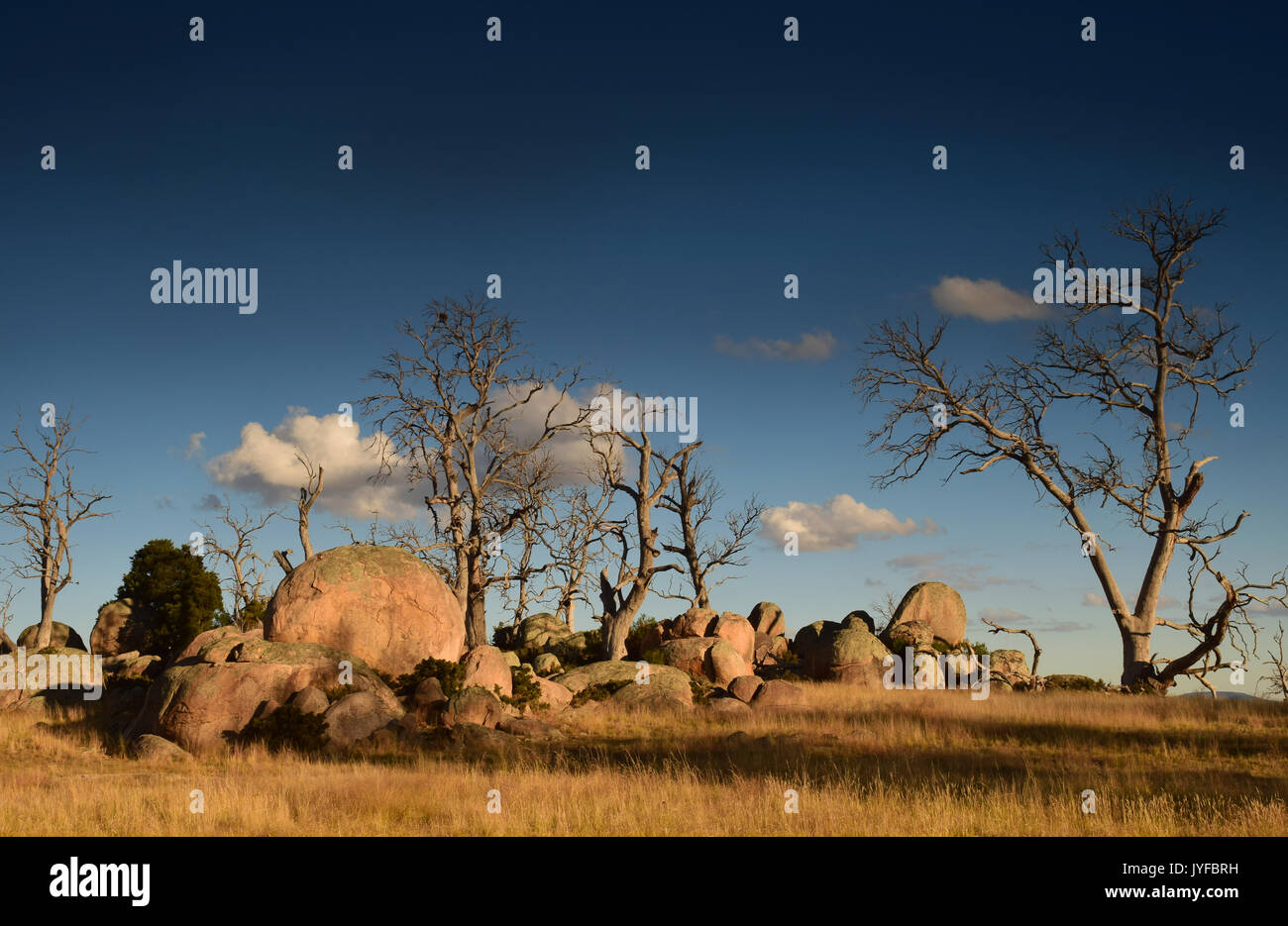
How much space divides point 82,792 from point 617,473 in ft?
75.9

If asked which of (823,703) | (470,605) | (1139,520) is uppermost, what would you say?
(1139,520)

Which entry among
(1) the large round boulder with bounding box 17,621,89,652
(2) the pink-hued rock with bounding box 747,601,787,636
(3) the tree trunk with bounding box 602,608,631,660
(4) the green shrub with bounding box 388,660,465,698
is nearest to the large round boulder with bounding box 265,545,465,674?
(4) the green shrub with bounding box 388,660,465,698

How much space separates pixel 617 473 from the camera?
35.8 metres

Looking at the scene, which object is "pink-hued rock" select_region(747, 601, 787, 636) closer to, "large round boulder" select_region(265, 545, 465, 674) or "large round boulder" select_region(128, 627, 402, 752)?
"large round boulder" select_region(265, 545, 465, 674)

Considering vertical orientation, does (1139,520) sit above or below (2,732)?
above

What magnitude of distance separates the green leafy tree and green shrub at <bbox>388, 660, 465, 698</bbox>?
69.7ft

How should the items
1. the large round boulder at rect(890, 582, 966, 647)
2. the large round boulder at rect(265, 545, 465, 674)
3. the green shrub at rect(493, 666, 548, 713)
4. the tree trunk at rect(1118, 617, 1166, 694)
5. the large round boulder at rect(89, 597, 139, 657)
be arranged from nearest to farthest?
the large round boulder at rect(265, 545, 465, 674) < the green shrub at rect(493, 666, 548, 713) < the tree trunk at rect(1118, 617, 1166, 694) < the large round boulder at rect(890, 582, 966, 647) < the large round boulder at rect(89, 597, 139, 657)

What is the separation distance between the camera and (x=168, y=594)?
4181cm

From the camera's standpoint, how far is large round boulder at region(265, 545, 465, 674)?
78.2 ft

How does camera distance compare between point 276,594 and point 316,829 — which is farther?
point 276,594

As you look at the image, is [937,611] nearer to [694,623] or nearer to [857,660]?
[857,660]
